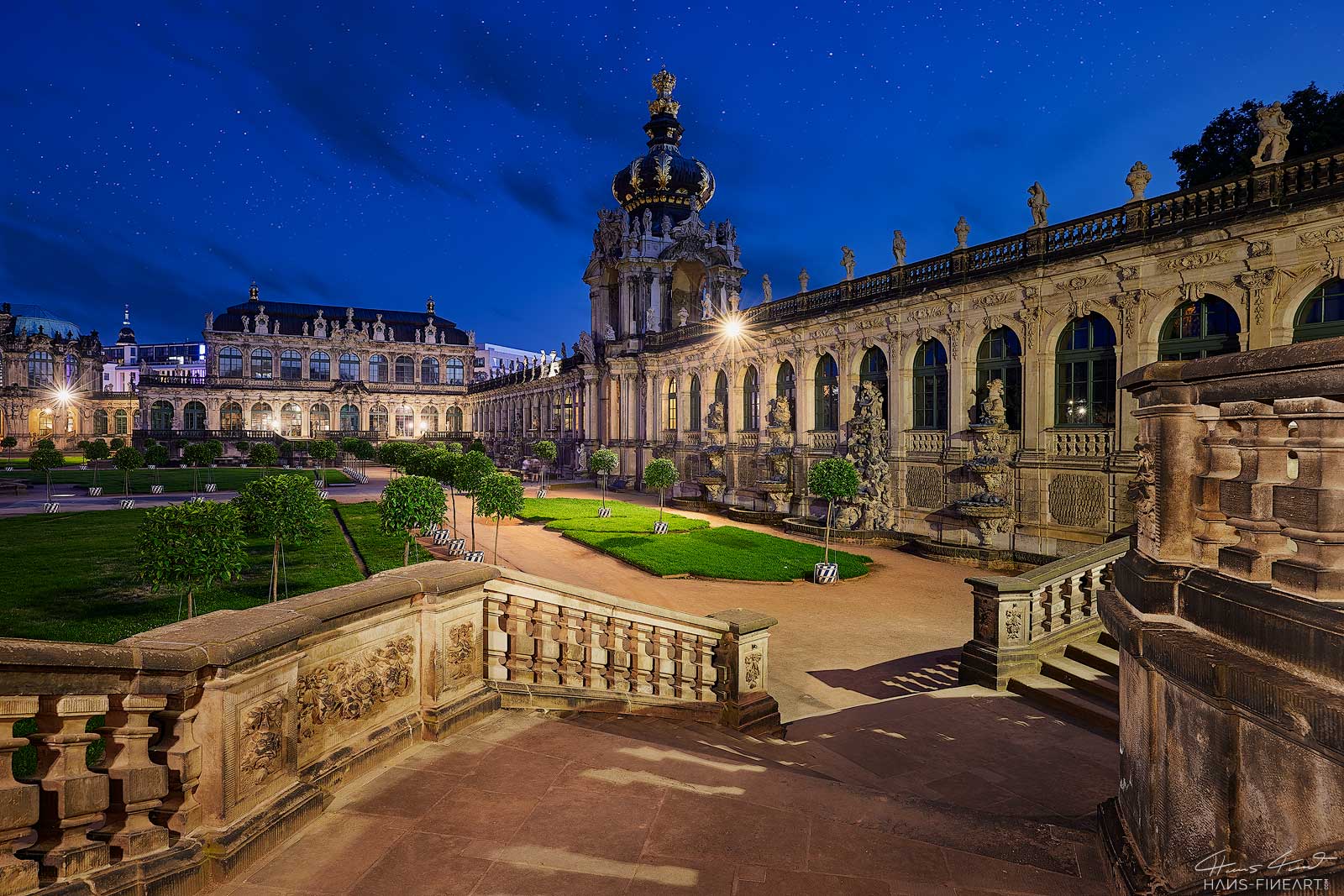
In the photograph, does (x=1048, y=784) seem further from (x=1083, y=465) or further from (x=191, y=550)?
(x=1083, y=465)

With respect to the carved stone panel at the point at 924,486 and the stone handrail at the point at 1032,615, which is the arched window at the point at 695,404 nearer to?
the carved stone panel at the point at 924,486

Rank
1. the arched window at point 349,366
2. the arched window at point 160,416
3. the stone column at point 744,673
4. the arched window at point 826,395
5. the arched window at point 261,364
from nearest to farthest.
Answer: the stone column at point 744,673, the arched window at point 826,395, the arched window at point 160,416, the arched window at point 261,364, the arched window at point 349,366

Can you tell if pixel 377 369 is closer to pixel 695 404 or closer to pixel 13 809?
pixel 695 404

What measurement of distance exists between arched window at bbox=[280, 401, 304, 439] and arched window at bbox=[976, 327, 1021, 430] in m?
91.2

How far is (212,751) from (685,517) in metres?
27.1

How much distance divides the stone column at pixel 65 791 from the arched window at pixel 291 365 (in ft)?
338

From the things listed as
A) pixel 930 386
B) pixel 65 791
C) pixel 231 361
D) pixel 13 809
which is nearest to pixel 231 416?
pixel 231 361

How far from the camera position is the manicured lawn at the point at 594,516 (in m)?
26.5

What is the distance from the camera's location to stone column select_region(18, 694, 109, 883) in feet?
10.5

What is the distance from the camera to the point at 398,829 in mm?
4250

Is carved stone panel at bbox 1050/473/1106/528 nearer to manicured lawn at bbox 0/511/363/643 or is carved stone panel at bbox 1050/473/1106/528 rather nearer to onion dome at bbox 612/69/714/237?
manicured lawn at bbox 0/511/363/643

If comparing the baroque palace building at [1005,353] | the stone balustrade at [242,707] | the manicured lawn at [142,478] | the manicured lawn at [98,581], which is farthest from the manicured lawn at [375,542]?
the baroque palace building at [1005,353]

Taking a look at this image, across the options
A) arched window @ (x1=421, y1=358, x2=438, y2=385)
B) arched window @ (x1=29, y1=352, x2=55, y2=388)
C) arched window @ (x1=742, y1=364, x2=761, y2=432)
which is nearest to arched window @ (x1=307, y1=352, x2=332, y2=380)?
arched window @ (x1=421, y1=358, x2=438, y2=385)

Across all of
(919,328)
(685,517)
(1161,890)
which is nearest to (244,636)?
(1161,890)
